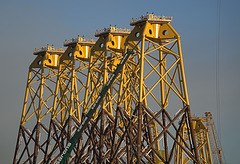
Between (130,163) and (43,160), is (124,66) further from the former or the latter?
(43,160)

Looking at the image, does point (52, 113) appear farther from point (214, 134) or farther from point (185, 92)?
point (214, 134)

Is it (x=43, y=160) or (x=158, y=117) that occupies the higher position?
(x=158, y=117)

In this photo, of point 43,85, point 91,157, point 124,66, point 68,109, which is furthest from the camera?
point 43,85

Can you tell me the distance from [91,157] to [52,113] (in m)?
12.6

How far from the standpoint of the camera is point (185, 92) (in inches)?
2547

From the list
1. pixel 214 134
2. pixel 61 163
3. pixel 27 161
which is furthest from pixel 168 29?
pixel 214 134

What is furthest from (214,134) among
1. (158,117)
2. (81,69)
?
(158,117)

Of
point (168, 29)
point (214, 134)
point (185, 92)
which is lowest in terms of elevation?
point (214, 134)

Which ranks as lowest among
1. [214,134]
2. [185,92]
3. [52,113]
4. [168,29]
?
[214,134]

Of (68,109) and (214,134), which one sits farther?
(214,134)

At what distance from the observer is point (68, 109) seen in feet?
273

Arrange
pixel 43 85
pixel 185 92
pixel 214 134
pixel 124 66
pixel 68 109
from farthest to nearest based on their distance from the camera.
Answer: pixel 214 134 → pixel 43 85 → pixel 68 109 → pixel 124 66 → pixel 185 92

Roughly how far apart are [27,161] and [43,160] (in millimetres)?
4993

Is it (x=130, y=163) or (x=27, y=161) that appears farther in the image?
(x=27, y=161)
